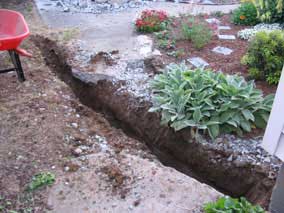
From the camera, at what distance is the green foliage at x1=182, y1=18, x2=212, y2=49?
442cm

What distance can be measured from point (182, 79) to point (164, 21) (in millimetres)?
2068

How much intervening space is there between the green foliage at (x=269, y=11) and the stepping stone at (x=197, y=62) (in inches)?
64.5

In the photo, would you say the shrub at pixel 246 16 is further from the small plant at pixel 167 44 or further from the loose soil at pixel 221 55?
the small plant at pixel 167 44

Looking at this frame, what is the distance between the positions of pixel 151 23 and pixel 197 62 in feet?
4.12

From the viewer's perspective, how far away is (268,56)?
11.4 feet

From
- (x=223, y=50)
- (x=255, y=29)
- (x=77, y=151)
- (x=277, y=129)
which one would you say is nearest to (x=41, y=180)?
(x=77, y=151)

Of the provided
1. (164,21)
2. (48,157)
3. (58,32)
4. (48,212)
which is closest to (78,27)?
(58,32)

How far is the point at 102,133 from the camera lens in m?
3.17

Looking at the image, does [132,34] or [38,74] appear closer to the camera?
[38,74]

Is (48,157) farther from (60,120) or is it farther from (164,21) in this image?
(164,21)

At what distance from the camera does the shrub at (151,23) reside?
493 centimetres

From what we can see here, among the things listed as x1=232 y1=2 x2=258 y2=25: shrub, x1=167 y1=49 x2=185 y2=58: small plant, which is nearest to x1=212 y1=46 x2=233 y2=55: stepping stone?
x1=167 y1=49 x2=185 y2=58: small plant

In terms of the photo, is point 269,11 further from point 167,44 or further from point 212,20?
point 167,44

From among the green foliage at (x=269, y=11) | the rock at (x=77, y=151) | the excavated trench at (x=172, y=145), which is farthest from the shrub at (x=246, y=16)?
the rock at (x=77, y=151)
